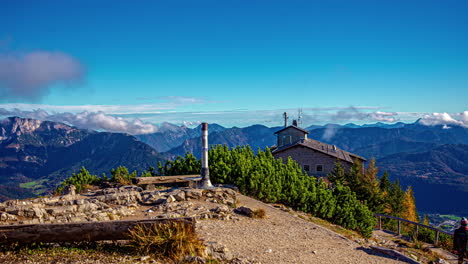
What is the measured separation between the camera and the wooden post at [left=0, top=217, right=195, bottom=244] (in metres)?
9.30

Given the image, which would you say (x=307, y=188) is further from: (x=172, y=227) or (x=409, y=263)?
(x=172, y=227)

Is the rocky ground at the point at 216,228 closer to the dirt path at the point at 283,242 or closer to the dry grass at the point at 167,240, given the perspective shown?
the dirt path at the point at 283,242

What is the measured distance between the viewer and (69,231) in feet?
31.3

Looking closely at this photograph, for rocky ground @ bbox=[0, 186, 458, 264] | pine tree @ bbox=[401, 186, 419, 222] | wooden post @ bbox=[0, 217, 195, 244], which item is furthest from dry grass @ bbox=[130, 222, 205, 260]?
pine tree @ bbox=[401, 186, 419, 222]

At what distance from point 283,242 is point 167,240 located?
519 centimetres

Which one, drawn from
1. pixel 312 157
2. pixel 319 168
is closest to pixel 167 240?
pixel 312 157

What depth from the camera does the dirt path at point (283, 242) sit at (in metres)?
11.6

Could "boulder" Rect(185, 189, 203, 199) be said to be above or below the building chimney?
below

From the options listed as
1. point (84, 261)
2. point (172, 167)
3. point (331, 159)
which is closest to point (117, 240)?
point (84, 261)

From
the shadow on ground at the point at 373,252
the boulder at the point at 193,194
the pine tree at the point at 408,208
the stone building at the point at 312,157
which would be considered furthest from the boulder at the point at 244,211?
the pine tree at the point at 408,208

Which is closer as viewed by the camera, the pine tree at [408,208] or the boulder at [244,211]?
the boulder at [244,211]

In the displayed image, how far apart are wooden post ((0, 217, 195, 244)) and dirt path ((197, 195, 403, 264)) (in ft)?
10.9

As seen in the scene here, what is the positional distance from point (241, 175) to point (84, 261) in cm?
1575

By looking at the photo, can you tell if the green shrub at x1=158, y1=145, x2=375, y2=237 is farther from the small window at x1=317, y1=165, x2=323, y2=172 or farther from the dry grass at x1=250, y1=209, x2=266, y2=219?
the small window at x1=317, y1=165, x2=323, y2=172
